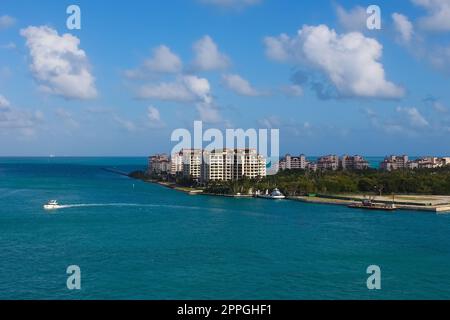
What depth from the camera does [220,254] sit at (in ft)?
22.1

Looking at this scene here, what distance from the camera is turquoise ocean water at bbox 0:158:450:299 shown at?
5.05 m

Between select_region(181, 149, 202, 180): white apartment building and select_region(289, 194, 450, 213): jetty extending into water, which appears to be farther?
select_region(181, 149, 202, 180): white apartment building

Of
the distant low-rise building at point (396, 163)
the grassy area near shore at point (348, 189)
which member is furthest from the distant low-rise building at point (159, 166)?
the distant low-rise building at point (396, 163)

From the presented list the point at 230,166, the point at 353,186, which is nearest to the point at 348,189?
the point at 353,186

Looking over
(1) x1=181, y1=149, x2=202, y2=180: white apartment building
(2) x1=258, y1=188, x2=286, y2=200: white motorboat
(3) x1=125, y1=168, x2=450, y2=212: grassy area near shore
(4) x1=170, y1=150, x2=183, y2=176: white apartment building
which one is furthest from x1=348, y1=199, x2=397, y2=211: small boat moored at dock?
(4) x1=170, y1=150, x2=183, y2=176: white apartment building

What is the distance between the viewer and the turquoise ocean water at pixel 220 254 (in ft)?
16.6

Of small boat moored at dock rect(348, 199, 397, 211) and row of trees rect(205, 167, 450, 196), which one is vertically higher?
row of trees rect(205, 167, 450, 196)

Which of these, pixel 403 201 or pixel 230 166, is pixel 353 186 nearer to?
pixel 403 201

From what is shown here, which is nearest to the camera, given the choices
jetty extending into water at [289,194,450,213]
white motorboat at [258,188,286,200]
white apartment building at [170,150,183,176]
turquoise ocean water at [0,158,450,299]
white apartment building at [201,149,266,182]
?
turquoise ocean water at [0,158,450,299]

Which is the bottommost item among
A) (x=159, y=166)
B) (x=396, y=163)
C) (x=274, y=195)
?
(x=274, y=195)

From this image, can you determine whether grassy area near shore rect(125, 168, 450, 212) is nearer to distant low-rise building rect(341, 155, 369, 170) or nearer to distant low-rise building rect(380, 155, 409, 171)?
distant low-rise building rect(341, 155, 369, 170)
